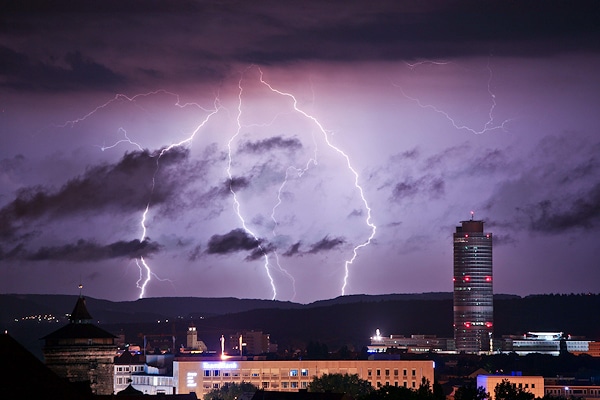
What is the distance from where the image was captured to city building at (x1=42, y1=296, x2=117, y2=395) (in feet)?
392

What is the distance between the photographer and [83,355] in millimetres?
120375

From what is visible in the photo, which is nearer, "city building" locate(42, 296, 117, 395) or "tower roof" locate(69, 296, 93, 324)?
"city building" locate(42, 296, 117, 395)

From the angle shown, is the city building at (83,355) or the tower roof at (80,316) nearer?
the city building at (83,355)

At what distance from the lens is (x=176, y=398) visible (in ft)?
416

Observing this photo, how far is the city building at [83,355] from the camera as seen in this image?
392 feet

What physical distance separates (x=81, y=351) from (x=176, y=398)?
8.80 meters

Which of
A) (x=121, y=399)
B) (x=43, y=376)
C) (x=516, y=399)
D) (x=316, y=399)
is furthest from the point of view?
(x=516, y=399)

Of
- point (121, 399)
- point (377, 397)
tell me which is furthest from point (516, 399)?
point (121, 399)

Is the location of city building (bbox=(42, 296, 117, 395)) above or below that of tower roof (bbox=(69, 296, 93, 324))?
below

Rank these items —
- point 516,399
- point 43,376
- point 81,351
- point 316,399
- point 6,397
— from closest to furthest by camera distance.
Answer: point 6,397 < point 43,376 < point 81,351 < point 316,399 < point 516,399

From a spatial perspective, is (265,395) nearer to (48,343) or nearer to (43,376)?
(48,343)

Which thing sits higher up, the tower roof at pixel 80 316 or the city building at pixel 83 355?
the tower roof at pixel 80 316

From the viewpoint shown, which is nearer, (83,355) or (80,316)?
(83,355)

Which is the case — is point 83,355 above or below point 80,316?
below
